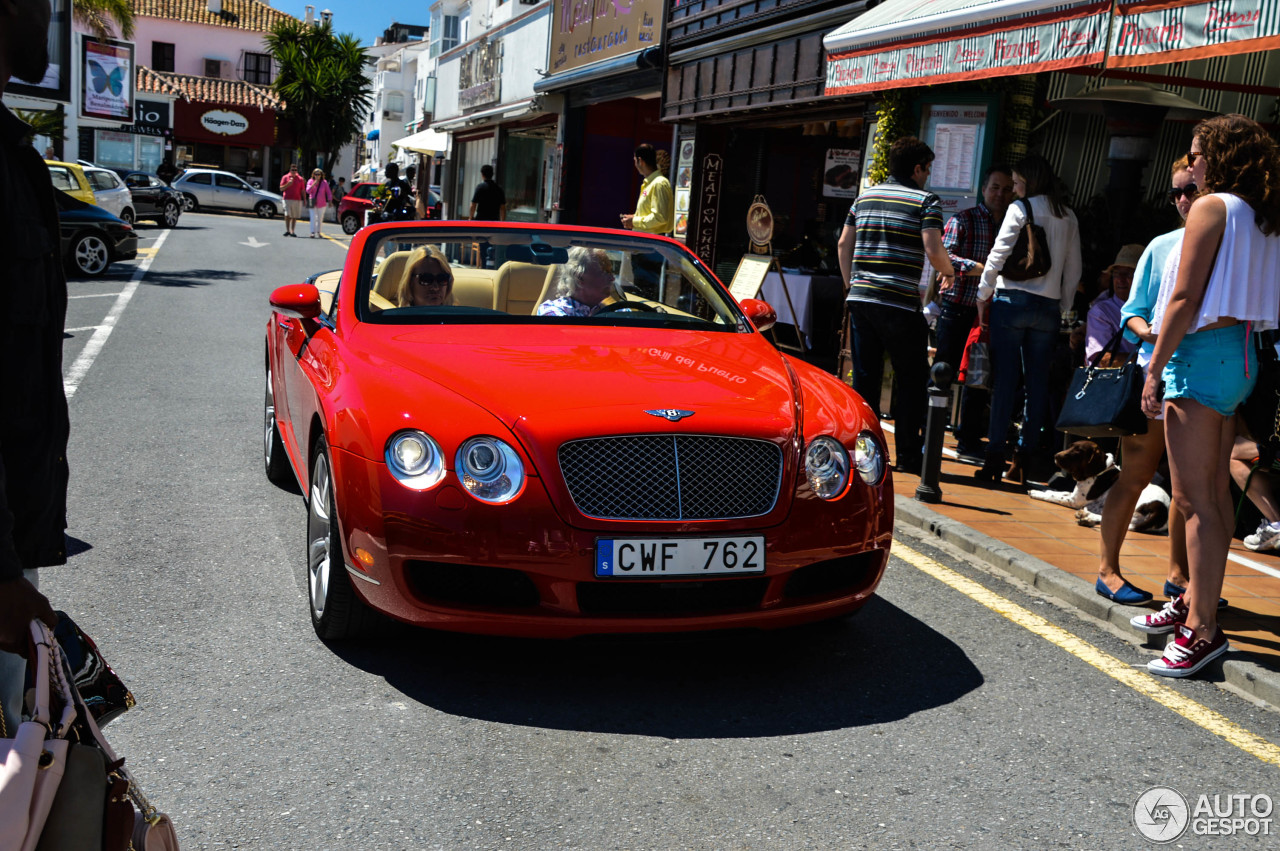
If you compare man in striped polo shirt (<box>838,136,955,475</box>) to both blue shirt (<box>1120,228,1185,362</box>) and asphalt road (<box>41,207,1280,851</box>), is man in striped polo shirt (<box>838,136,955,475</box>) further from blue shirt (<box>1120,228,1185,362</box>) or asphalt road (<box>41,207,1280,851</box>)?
blue shirt (<box>1120,228,1185,362</box>)

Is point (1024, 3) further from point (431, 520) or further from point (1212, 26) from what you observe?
point (431, 520)

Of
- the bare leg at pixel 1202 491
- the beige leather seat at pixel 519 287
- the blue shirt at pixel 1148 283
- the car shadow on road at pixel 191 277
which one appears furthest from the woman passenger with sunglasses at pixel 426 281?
the car shadow on road at pixel 191 277

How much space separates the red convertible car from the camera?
11.6 feet

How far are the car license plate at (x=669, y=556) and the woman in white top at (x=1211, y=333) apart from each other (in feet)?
5.39

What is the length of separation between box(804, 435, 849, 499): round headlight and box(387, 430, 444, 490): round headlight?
115 cm

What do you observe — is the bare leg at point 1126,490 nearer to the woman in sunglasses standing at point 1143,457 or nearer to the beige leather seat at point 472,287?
the woman in sunglasses standing at point 1143,457

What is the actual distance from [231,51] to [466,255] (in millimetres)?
70983

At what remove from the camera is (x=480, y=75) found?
30.4m

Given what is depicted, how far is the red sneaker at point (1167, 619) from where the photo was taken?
14.6 feet

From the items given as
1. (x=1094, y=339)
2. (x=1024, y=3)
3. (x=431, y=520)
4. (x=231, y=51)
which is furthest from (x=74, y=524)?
(x=231, y=51)

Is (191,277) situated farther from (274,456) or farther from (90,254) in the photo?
(274,456)

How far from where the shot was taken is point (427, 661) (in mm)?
3906

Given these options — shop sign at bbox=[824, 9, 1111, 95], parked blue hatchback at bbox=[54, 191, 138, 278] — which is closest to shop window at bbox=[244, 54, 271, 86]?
parked blue hatchback at bbox=[54, 191, 138, 278]

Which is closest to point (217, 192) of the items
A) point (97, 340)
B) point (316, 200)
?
point (316, 200)
